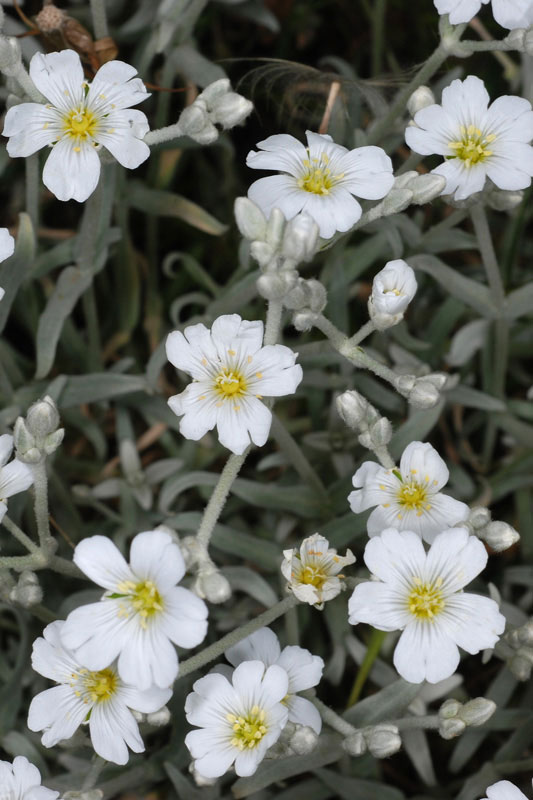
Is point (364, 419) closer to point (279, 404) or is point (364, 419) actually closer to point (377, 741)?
point (377, 741)

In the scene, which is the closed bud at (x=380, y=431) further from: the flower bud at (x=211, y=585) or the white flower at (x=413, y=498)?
the flower bud at (x=211, y=585)

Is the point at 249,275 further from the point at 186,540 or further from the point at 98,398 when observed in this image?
the point at 186,540

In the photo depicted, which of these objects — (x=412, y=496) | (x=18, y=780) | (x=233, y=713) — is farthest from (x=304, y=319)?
(x=18, y=780)

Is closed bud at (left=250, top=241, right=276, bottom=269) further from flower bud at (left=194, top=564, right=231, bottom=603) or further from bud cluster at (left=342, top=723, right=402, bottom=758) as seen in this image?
bud cluster at (left=342, top=723, right=402, bottom=758)

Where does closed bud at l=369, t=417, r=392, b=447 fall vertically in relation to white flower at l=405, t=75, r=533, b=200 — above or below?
below

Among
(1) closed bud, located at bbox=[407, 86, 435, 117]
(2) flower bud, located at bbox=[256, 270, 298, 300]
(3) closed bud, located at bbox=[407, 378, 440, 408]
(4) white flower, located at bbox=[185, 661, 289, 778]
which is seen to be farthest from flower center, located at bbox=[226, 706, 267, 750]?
(1) closed bud, located at bbox=[407, 86, 435, 117]

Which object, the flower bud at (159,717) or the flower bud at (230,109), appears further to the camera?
the flower bud at (230,109)

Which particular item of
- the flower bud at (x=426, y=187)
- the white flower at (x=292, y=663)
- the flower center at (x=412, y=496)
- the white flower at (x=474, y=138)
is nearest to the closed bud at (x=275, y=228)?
the flower bud at (x=426, y=187)
